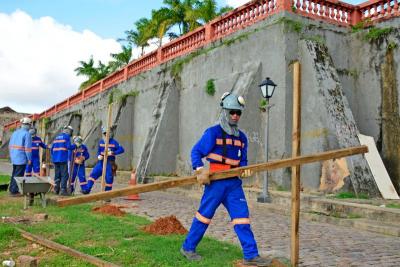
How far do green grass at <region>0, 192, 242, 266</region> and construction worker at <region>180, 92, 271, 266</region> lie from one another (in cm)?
26

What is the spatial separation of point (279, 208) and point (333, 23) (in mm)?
6282

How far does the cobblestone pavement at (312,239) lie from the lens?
222 inches

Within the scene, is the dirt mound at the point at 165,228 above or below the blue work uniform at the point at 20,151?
below

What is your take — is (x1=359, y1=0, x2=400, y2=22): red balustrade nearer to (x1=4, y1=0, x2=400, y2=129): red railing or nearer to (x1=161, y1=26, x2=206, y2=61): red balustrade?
(x1=4, y1=0, x2=400, y2=129): red railing

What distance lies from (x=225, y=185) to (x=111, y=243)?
1.87 m

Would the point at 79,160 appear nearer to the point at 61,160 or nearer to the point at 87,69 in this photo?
the point at 61,160

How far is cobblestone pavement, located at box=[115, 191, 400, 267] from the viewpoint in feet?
18.5

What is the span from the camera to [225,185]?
17.0 ft

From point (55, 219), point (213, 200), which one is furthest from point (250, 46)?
point (213, 200)

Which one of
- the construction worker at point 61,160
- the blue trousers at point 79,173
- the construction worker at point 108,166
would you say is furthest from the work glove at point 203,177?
the blue trousers at point 79,173

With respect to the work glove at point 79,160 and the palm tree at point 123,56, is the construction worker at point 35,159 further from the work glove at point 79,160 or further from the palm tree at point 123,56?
the palm tree at point 123,56

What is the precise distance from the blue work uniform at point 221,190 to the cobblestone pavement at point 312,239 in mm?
846

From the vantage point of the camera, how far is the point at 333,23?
520 inches

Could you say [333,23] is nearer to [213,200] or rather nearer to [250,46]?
[250,46]
